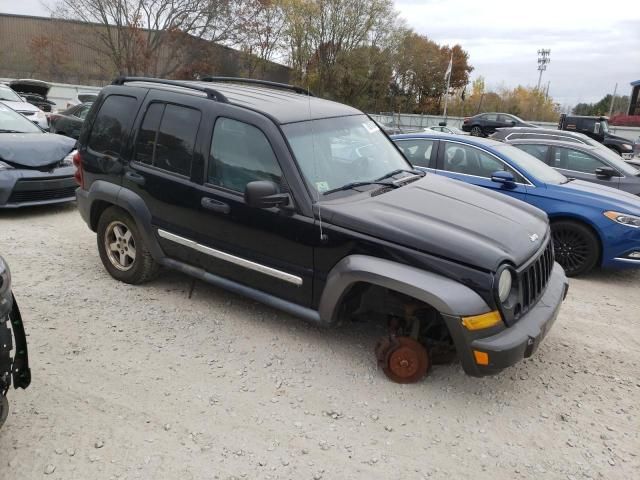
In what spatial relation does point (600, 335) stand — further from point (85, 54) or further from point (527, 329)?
point (85, 54)

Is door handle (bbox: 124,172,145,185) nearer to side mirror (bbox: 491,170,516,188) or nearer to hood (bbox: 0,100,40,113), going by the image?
side mirror (bbox: 491,170,516,188)

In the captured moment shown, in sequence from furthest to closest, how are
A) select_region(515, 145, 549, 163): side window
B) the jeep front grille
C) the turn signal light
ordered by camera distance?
select_region(515, 145, 549, 163): side window, the jeep front grille, the turn signal light

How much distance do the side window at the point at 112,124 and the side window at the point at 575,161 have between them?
6.61 m

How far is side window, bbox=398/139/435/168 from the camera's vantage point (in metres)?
6.95

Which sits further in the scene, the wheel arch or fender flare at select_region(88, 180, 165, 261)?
the wheel arch

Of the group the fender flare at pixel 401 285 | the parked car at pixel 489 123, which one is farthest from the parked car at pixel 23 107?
the parked car at pixel 489 123

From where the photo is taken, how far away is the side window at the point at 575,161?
803cm

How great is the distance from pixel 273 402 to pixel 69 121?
40.8 ft

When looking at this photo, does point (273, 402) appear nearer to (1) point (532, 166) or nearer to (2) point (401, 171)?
(2) point (401, 171)

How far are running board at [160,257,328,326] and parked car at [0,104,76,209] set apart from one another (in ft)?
11.3

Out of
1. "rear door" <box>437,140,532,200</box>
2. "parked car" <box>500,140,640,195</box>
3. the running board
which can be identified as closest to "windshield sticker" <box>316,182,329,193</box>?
the running board

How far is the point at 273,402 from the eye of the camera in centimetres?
320

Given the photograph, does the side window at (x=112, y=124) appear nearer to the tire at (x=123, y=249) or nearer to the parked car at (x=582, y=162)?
the tire at (x=123, y=249)

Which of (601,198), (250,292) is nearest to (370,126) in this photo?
(250,292)
